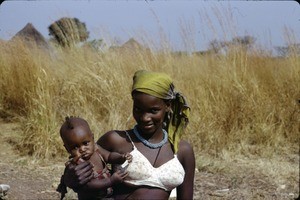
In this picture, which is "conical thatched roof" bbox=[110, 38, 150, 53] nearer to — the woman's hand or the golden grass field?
the golden grass field

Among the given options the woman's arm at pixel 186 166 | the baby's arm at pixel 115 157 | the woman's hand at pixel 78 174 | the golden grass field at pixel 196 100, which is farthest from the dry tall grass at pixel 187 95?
the woman's hand at pixel 78 174

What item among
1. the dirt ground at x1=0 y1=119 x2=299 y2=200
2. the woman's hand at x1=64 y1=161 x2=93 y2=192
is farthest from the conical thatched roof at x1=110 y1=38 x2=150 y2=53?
the woman's hand at x1=64 y1=161 x2=93 y2=192

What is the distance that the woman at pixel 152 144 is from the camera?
1.76 meters

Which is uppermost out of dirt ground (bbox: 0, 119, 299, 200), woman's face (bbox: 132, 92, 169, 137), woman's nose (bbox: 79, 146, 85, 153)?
woman's face (bbox: 132, 92, 169, 137)

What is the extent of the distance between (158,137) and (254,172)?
2409 millimetres

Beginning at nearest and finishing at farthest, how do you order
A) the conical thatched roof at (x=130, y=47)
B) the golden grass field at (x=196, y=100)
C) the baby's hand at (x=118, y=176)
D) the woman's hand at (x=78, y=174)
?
1. the woman's hand at (x=78, y=174)
2. the baby's hand at (x=118, y=176)
3. the golden grass field at (x=196, y=100)
4. the conical thatched roof at (x=130, y=47)

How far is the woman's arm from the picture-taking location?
191 centimetres

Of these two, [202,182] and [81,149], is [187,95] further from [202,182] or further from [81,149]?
[81,149]

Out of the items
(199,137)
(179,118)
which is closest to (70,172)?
(179,118)

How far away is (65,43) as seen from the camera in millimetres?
Result: 5410

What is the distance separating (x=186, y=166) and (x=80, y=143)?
1.67ft

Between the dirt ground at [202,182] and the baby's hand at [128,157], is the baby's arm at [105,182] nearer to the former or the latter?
the baby's hand at [128,157]

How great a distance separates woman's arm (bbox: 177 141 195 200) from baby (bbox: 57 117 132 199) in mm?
271

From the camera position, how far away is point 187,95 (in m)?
4.70
